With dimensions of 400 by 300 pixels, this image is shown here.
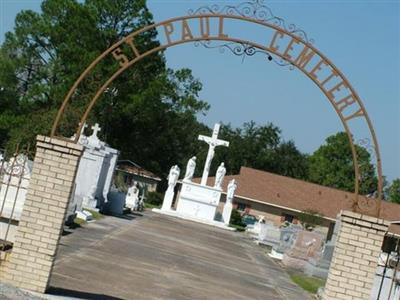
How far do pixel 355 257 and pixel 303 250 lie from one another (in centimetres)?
1827

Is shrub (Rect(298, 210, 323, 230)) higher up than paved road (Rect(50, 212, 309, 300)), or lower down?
higher up

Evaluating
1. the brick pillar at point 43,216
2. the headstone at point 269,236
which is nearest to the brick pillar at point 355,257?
the brick pillar at point 43,216

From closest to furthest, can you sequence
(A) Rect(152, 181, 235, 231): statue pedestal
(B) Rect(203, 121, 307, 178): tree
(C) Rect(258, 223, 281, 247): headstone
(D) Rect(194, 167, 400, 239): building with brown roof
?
(C) Rect(258, 223, 281, 247): headstone < (A) Rect(152, 181, 235, 231): statue pedestal < (D) Rect(194, 167, 400, 239): building with brown roof < (B) Rect(203, 121, 307, 178): tree

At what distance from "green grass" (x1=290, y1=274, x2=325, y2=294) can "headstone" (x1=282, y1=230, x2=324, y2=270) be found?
10.9ft

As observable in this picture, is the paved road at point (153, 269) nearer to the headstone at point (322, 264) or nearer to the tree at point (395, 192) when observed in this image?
the headstone at point (322, 264)

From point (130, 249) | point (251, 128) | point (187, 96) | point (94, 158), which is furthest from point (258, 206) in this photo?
point (130, 249)

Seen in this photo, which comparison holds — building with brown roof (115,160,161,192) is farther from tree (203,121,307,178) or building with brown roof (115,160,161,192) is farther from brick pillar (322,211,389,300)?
brick pillar (322,211,389,300)

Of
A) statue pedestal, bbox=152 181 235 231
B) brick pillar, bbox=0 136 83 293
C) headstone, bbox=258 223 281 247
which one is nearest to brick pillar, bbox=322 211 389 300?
brick pillar, bbox=0 136 83 293

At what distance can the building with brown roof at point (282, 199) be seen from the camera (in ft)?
226

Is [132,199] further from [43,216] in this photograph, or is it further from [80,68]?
[43,216]

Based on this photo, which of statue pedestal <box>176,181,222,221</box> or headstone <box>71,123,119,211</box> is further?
statue pedestal <box>176,181,222,221</box>

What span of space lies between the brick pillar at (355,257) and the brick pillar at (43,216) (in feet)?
13.4

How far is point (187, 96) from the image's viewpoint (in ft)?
215

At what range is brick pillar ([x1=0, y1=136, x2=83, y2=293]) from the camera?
12492mm
